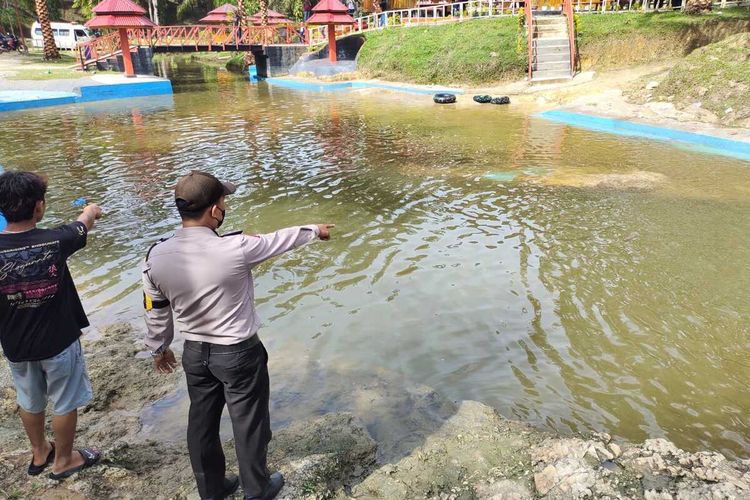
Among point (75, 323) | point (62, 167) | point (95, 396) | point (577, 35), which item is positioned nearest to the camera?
point (75, 323)

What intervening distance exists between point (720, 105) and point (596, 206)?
29.2ft

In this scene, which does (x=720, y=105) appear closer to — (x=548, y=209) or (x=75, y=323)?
(x=548, y=209)

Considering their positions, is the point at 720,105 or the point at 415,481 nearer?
the point at 415,481

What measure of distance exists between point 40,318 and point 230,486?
1409mm

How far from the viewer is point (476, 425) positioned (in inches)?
147

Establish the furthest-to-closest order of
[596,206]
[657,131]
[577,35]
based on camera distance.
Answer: [577,35] < [657,131] < [596,206]

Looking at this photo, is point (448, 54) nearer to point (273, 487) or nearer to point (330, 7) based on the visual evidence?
point (330, 7)

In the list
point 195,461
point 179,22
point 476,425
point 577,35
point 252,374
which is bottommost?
point 476,425

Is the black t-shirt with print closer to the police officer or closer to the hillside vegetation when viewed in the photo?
the police officer

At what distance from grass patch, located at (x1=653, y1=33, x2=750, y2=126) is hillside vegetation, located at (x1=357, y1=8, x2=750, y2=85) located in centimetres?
450

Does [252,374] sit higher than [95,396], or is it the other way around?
[252,374]

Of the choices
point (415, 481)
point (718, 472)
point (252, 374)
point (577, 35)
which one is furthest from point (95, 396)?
point (577, 35)

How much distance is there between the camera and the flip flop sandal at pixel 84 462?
3074 mm

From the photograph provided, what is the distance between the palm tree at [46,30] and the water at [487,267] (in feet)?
76.8
